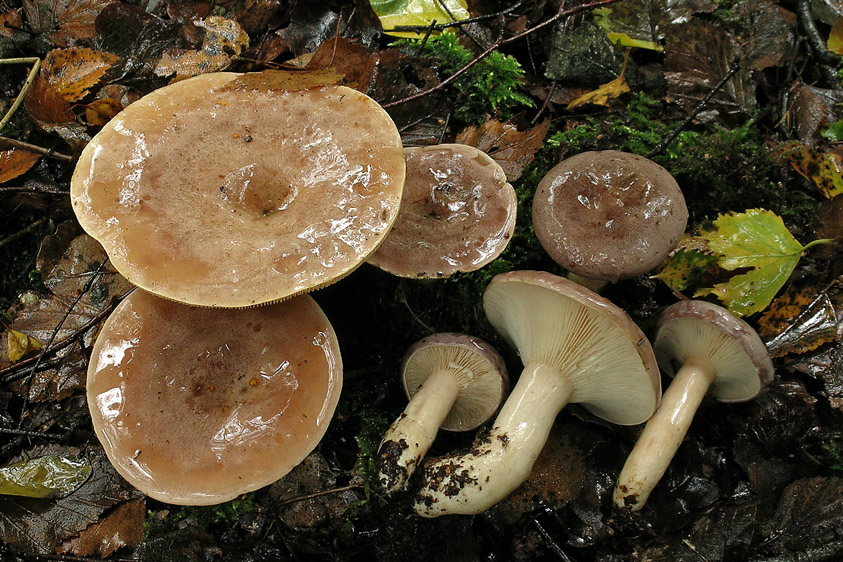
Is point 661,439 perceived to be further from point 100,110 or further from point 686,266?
point 100,110

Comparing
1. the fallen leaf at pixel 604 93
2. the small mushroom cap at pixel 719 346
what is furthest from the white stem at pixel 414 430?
the fallen leaf at pixel 604 93

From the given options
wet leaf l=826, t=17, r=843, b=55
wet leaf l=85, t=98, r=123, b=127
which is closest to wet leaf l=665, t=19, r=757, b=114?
wet leaf l=826, t=17, r=843, b=55

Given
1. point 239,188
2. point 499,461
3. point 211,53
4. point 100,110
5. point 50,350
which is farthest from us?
point 211,53

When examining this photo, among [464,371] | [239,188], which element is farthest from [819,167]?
[239,188]

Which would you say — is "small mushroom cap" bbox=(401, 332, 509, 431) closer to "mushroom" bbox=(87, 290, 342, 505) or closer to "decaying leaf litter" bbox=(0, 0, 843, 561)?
"decaying leaf litter" bbox=(0, 0, 843, 561)

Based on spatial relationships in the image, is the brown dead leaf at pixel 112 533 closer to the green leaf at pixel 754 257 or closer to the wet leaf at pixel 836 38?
the green leaf at pixel 754 257

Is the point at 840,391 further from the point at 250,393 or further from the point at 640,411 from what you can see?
the point at 250,393
